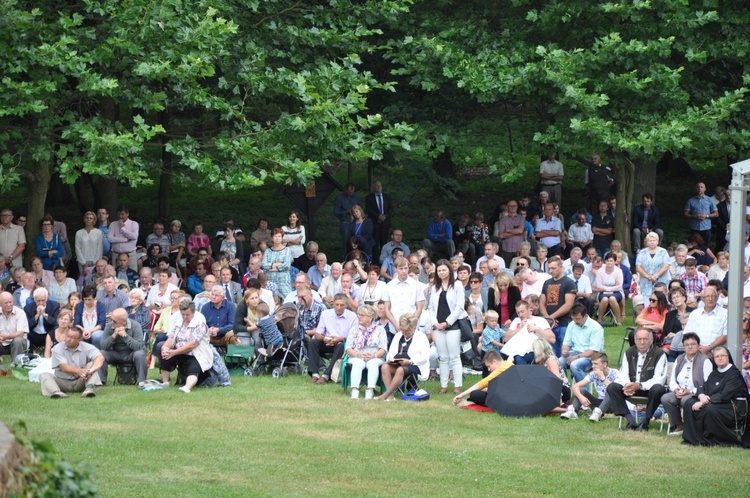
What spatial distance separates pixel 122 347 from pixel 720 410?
7.94m

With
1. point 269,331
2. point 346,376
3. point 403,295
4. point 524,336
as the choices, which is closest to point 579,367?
point 524,336

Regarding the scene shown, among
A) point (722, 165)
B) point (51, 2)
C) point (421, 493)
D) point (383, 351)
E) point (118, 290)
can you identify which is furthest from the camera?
point (722, 165)

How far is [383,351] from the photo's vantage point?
16.1 metres

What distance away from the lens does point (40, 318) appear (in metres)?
18.5

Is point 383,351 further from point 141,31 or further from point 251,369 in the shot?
point 141,31

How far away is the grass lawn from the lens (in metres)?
11.3

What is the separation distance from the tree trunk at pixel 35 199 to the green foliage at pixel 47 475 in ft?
48.6

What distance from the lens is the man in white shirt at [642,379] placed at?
1391cm

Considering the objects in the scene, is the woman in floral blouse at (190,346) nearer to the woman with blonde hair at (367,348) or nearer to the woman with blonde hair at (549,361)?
the woman with blonde hair at (367,348)

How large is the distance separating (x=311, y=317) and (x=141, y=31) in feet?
18.0

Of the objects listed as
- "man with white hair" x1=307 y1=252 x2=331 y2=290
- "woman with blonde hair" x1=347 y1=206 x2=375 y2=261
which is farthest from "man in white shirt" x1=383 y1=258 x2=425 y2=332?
"woman with blonde hair" x1=347 y1=206 x2=375 y2=261

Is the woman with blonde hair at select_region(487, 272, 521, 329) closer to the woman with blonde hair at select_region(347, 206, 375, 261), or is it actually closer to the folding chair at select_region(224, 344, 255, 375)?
the folding chair at select_region(224, 344, 255, 375)

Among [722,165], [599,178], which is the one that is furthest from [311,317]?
[722,165]

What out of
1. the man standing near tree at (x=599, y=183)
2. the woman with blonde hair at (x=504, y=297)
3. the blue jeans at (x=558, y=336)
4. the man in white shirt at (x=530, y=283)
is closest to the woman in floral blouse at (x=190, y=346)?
the woman with blonde hair at (x=504, y=297)
